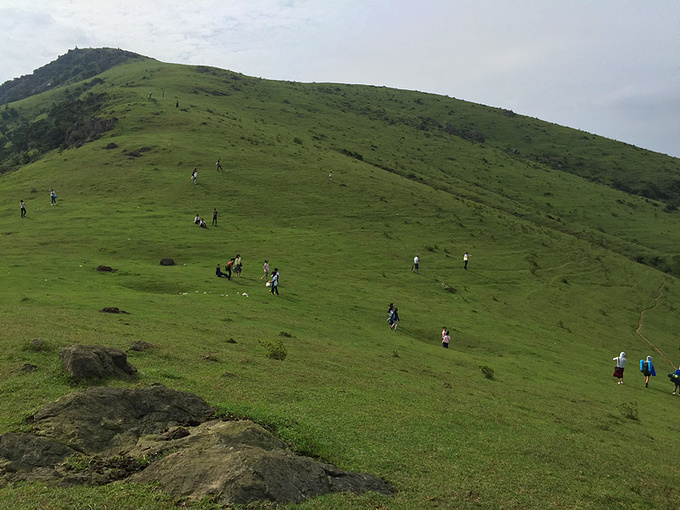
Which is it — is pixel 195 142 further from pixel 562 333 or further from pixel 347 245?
pixel 562 333

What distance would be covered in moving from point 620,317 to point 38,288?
180 ft

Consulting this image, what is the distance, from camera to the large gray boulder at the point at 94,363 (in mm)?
13477

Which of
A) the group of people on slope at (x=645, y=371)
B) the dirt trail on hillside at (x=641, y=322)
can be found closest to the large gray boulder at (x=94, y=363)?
the group of people on slope at (x=645, y=371)

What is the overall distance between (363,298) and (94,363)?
28.3 m

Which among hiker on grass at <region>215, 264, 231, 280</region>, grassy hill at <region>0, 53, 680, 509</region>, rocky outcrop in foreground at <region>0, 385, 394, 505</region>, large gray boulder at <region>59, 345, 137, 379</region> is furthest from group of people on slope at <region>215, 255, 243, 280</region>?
rocky outcrop in foreground at <region>0, 385, 394, 505</region>

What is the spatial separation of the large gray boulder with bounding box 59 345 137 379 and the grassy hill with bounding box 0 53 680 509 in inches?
19.8

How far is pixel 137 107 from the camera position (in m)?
99.1

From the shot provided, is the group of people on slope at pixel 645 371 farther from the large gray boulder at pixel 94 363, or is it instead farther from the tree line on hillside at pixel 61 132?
the tree line on hillside at pixel 61 132

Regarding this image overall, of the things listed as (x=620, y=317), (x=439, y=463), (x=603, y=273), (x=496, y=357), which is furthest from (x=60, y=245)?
(x=603, y=273)

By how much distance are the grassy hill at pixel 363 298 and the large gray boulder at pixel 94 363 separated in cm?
50

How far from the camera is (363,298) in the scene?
4025 centimetres

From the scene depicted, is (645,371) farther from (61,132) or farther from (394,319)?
(61,132)

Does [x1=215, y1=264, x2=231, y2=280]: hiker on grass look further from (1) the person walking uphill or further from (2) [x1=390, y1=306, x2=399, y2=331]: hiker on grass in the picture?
(2) [x1=390, y1=306, x2=399, y2=331]: hiker on grass

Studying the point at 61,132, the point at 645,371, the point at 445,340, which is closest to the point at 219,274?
the point at 445,340
